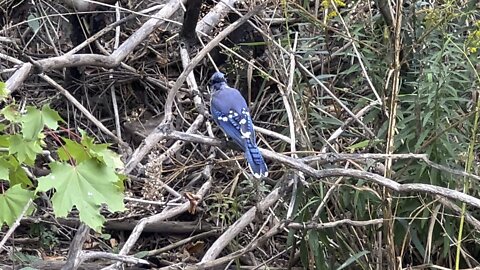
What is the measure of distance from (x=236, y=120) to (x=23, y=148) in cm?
139

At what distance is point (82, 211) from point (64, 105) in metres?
2.72

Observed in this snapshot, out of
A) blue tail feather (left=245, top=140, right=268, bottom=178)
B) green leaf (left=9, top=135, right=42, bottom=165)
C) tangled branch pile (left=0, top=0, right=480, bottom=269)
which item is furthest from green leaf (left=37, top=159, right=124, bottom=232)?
blue tail feather (left=245, top=140, right=268, bottom=178)

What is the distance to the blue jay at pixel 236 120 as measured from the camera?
10.3ft

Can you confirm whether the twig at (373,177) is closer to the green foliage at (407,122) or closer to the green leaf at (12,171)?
the green foliage at (407,122)

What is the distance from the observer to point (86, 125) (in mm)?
4594

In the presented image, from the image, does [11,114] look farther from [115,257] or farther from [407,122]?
[407,122]

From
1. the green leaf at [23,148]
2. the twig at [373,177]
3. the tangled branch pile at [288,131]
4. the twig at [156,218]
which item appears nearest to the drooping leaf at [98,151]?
the green leaf at [23,148]

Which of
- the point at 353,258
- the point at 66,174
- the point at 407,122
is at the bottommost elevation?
the point at 353,258

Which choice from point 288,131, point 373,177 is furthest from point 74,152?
point 288,131

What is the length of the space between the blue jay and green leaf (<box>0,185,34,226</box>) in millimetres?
1151

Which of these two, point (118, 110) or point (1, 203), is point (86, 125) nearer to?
point (118, 110)

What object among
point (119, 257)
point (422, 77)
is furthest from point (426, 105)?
point (119, 257)

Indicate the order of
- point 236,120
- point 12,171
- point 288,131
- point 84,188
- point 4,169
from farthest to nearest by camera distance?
point 288,131 → point 236,120 → point 12,171 → point 4,169 → point 84,188

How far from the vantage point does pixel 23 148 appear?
2.13m
